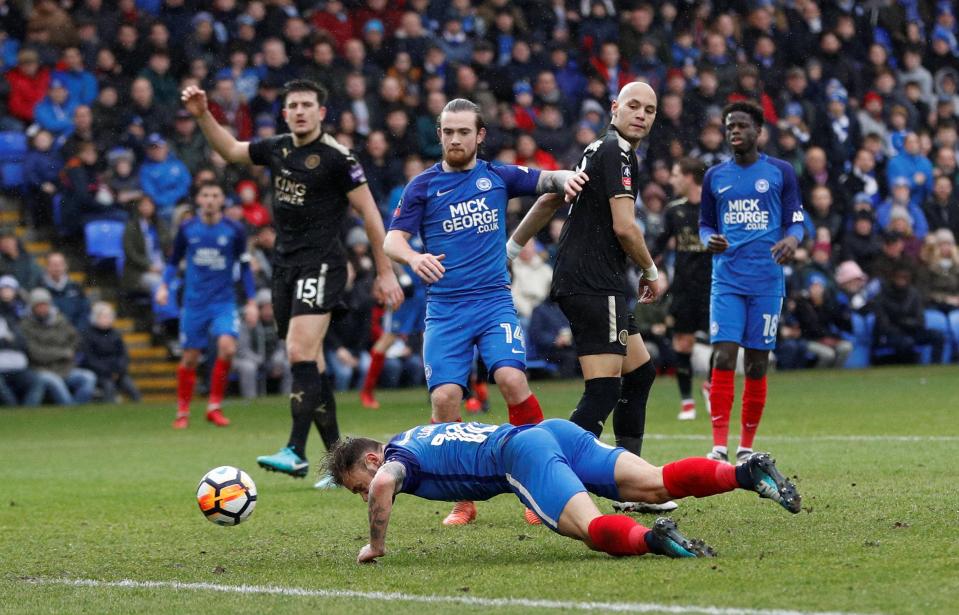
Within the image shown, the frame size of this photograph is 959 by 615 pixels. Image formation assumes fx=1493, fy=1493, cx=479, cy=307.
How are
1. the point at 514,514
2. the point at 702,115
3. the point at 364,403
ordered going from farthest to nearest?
the point at 702,115, the point at 364,403, the point at 514,514

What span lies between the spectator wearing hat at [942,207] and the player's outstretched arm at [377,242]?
701 inches

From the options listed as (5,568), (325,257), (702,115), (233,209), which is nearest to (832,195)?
(702,115)

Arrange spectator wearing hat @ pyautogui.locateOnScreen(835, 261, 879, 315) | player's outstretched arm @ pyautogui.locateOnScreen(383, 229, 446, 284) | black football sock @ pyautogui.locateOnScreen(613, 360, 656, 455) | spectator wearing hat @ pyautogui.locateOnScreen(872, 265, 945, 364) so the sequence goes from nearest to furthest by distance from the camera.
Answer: player's outstretched arm @ pyautogui.locateOnScreen(383, 229, 446, 284), black football sock @ pyautogui.locateOnScreen(613, 360, 656, 455), spectator wearing hat @ pyautogui.locateOnScreen(835, 261, 879, 315), spectator wearing hat @ pyautogui.locateOnScreen(872, 265, 945, 364)

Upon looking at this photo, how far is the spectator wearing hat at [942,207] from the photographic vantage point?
2628 cm

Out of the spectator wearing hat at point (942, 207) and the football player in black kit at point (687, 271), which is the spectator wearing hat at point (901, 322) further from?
the football player in black kit at point (687, 271)

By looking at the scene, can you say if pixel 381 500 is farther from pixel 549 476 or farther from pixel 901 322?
pixel 901 322

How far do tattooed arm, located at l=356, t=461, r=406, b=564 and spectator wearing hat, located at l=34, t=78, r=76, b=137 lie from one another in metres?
14.8

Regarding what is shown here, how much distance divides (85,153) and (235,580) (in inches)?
568

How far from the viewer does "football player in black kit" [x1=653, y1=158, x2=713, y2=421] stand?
15320 millimetres

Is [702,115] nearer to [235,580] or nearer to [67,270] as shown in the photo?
[67,270]

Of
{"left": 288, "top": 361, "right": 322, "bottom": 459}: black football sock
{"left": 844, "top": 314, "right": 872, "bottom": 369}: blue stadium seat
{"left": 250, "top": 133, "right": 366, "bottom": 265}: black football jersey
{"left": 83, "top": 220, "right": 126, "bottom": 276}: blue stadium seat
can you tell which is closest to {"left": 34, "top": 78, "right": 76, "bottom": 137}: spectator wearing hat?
{"left": 83, "top": 220, "right": 126, "bottom": 276}: blue stadium seat

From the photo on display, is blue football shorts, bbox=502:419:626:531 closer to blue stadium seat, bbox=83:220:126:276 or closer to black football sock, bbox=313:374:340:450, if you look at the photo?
black football sock, bbox=313:374:340:450

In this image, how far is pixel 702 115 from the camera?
25328 mm

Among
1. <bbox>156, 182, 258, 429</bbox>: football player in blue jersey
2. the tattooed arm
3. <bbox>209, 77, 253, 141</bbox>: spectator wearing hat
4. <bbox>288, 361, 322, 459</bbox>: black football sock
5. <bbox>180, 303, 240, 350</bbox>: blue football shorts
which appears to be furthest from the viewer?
<bbox>209, 77, 253, 141</bbox>: spectator wearing hat
